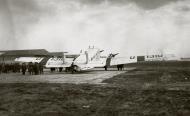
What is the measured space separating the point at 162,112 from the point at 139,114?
2.66 feet

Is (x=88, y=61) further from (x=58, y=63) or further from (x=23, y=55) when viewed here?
(x=23, y=55)

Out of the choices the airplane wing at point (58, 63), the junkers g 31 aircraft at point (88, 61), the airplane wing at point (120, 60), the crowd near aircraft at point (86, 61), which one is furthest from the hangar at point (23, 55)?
the airplane wing at point (120, 60)

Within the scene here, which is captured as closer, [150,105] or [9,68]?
[150,105]

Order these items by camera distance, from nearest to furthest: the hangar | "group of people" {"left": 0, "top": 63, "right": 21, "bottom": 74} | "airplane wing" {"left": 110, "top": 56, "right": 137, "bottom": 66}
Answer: the hangar, "group of people" {"left": 0, "top": 63, "right": 21, "bottom": 74}, "airplane wing" {"left": 110, "top": 56, "right": 137, "bottom": 66}

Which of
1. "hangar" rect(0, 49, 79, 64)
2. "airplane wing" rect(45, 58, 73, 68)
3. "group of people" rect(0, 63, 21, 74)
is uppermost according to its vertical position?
"hangar" rect(0, 49, 79, 64)

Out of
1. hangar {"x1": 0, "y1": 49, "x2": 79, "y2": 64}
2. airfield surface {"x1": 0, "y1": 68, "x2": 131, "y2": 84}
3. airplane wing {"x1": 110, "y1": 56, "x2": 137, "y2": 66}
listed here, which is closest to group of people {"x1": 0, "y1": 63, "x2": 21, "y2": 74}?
hangar {"x1": 0, "y1": 49, "x2": 79, "y2": 64}

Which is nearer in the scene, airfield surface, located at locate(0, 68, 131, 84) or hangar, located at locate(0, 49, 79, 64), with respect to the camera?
airfield surface, located at locate(0, 68, 131, 84)

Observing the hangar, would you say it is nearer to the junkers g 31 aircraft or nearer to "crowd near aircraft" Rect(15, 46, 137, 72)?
"crowd near aircraft" Rect(15, 46, 137, 72)

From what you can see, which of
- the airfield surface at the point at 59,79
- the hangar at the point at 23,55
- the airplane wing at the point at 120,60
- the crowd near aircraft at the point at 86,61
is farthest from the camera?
the airplane wing at the point at 120,60

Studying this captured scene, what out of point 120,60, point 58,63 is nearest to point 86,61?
point 58,63

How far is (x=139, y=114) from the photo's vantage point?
29.0ft

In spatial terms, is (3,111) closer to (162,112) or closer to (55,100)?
(55,100)

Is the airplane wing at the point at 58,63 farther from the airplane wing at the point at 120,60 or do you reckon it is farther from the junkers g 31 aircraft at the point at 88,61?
the airplane wing at the point at 120,60

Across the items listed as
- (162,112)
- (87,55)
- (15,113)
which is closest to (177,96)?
(162,112)
